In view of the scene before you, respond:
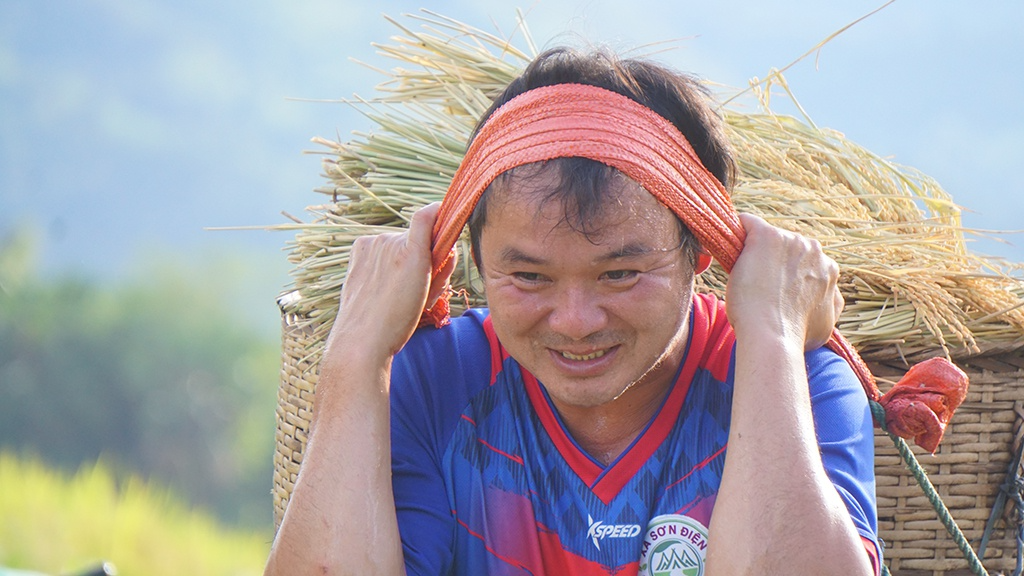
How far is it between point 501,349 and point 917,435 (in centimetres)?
93

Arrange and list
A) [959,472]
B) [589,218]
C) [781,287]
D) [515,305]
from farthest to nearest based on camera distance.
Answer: [959,472]
[781,287]
[515,305]
[589,218]

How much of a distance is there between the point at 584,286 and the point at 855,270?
51.1 inches

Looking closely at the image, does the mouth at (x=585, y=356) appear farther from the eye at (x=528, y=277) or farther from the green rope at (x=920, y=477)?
the green rope at (x=920, y=477)

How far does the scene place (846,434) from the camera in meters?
1.95

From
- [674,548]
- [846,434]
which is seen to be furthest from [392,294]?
[846,434]

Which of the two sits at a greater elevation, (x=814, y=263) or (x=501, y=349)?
(x=814, y=263)

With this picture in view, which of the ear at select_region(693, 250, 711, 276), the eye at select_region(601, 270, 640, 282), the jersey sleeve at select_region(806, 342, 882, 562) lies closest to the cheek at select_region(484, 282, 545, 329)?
the eye at select_region(601, 270, 640, 282)

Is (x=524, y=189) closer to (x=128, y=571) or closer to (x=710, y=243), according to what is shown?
(x=710, y=243)

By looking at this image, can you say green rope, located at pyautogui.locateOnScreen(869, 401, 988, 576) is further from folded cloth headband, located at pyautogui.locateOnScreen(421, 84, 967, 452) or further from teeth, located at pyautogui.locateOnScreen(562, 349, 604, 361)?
teeth, located at pyautogui.locateOnScreen(562, 349, 604, 361)

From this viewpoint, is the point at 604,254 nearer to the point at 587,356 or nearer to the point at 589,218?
the point at 589,218

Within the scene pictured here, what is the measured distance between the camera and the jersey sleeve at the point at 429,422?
2035 mm

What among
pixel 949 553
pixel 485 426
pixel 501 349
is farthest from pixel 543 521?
pixel 949 553

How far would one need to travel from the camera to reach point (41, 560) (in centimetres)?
513

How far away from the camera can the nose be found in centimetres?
183
